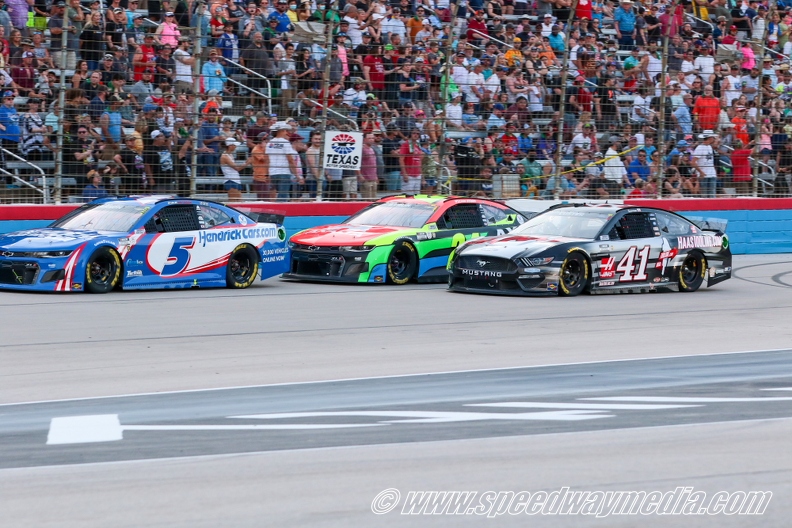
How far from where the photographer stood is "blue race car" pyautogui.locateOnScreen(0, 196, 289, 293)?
47.2 ft

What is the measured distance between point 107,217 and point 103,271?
88 centimetres

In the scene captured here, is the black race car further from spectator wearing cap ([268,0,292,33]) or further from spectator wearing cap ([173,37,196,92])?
spectator wearing cap ([268,0,292,33])

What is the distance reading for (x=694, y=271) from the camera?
17203 mm

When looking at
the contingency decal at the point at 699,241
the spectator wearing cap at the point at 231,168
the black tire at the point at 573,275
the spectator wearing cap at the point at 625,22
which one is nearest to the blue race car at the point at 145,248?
the spectator wearing cap at the point at 231,168

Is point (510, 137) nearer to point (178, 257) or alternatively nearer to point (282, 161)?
point (282, 161)

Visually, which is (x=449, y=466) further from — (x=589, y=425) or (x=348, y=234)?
(x=348, y=234)

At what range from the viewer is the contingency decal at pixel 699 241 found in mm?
16891

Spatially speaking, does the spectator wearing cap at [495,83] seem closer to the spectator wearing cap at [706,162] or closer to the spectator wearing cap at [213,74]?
the spectator wearing cap at [706,162]

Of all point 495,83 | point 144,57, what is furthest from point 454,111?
point 144,57

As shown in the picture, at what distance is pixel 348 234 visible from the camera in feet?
56.2

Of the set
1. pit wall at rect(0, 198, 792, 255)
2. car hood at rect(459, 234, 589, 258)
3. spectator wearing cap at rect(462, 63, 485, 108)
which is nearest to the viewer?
car hood at rect(459, 234, 589, 258)

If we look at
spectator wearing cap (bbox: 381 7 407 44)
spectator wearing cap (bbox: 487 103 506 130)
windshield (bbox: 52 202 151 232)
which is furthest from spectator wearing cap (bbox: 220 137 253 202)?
spectator wearing cap (bbox: 487 103 506 130)

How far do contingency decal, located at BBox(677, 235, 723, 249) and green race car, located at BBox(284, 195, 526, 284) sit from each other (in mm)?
2818

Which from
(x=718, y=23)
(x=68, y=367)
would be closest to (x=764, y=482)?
→ (x=68, y=367)
